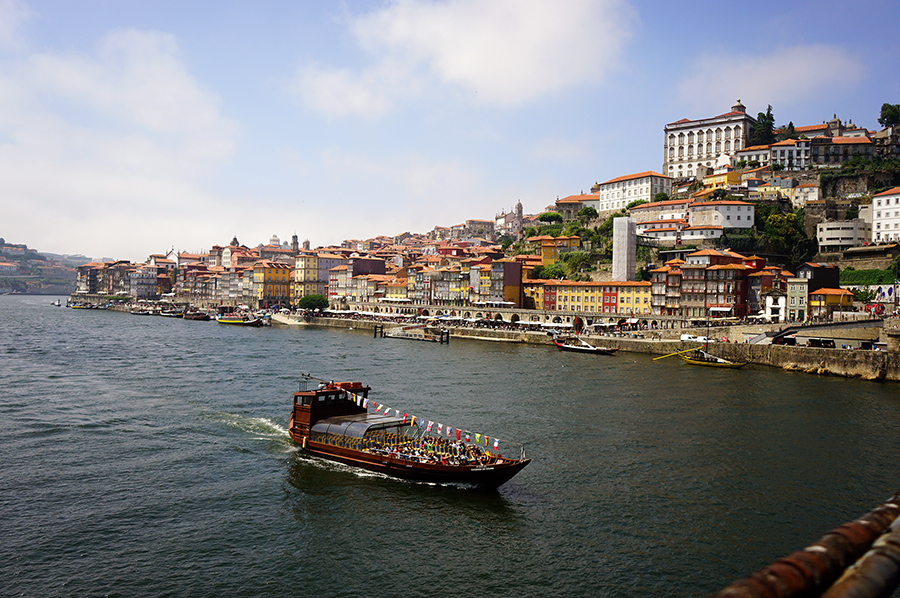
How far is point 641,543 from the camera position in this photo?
15.9 meters

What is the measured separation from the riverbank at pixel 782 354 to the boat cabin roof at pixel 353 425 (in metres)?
37.8

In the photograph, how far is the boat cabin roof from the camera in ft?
73.6

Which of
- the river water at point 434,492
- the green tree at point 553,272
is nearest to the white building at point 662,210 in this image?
the green tree at point 553,272

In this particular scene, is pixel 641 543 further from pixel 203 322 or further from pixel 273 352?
pixel 203 322

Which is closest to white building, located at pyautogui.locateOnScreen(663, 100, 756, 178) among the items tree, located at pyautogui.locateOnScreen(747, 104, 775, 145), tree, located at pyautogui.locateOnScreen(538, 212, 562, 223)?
tree, located at pyautogui.locateOnScreen(747, 104, 775, 145)

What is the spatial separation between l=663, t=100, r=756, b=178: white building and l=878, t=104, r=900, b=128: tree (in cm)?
1875

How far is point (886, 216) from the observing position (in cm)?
7206

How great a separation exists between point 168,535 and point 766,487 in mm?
18771

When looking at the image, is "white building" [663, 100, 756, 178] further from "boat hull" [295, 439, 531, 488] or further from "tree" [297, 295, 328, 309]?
"boat hull" [295, 439, 531, 488]

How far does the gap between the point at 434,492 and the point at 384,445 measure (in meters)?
3.12

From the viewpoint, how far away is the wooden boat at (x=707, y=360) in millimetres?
48938

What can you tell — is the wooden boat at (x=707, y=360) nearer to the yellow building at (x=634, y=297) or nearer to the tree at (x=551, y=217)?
the yellow building at (x=634, y=297)

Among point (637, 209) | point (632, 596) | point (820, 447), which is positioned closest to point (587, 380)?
point (820, 447)

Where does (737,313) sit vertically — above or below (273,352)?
above
